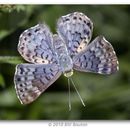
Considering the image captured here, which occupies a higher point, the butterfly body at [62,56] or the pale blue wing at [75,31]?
the pale blue wing at [75,31]

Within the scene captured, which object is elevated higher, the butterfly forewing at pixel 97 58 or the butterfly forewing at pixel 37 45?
the butterfly forewing at pixel 37 45

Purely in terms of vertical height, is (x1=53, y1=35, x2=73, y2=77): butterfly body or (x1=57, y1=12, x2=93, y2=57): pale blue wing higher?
(x1=57, y1=12, x2=93, y2=57): pale blue wing

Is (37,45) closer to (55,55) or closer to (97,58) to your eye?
(55,55)

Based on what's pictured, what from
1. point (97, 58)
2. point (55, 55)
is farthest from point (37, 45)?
point (97, 58)

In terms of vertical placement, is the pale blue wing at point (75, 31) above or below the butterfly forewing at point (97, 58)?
above
